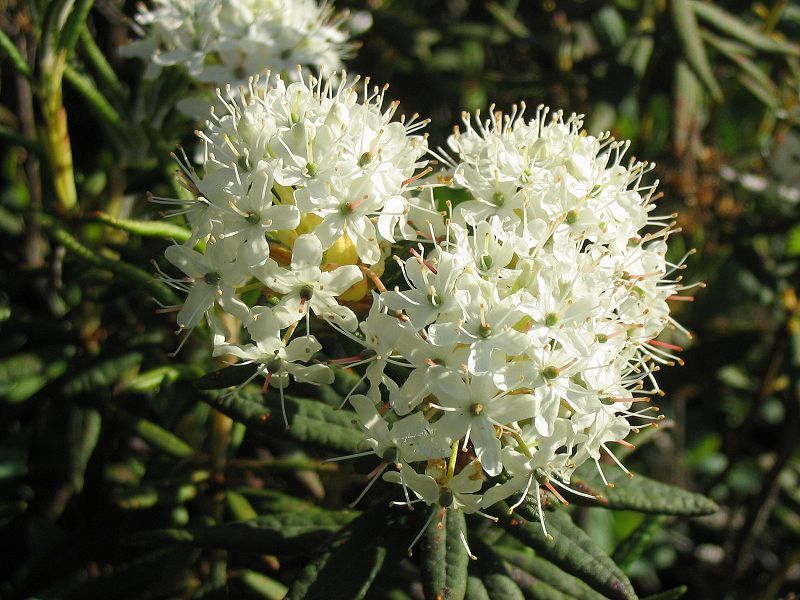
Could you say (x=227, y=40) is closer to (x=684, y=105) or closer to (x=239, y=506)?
(x=239, y=506)

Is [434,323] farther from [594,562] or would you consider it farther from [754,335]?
[754,335]

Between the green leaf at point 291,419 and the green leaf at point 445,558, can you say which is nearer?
the green leaf at point 445,558

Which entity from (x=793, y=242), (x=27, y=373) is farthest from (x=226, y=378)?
(x=793, y=242)

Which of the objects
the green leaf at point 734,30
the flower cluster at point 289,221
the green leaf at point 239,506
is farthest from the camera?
the green leaf at point 734,30

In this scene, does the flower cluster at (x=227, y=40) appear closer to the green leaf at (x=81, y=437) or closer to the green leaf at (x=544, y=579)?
the green leaf at (x=81, y=437)

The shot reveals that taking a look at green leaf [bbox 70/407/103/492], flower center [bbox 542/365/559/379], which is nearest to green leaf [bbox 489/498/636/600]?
flower center [bbox 542/365/559/379]

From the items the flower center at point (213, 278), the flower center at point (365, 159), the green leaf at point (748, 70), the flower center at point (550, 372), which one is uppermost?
the green leaf at point (748, 70)

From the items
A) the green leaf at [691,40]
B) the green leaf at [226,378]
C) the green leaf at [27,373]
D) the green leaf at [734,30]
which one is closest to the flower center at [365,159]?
the green leaf at [226,378]
